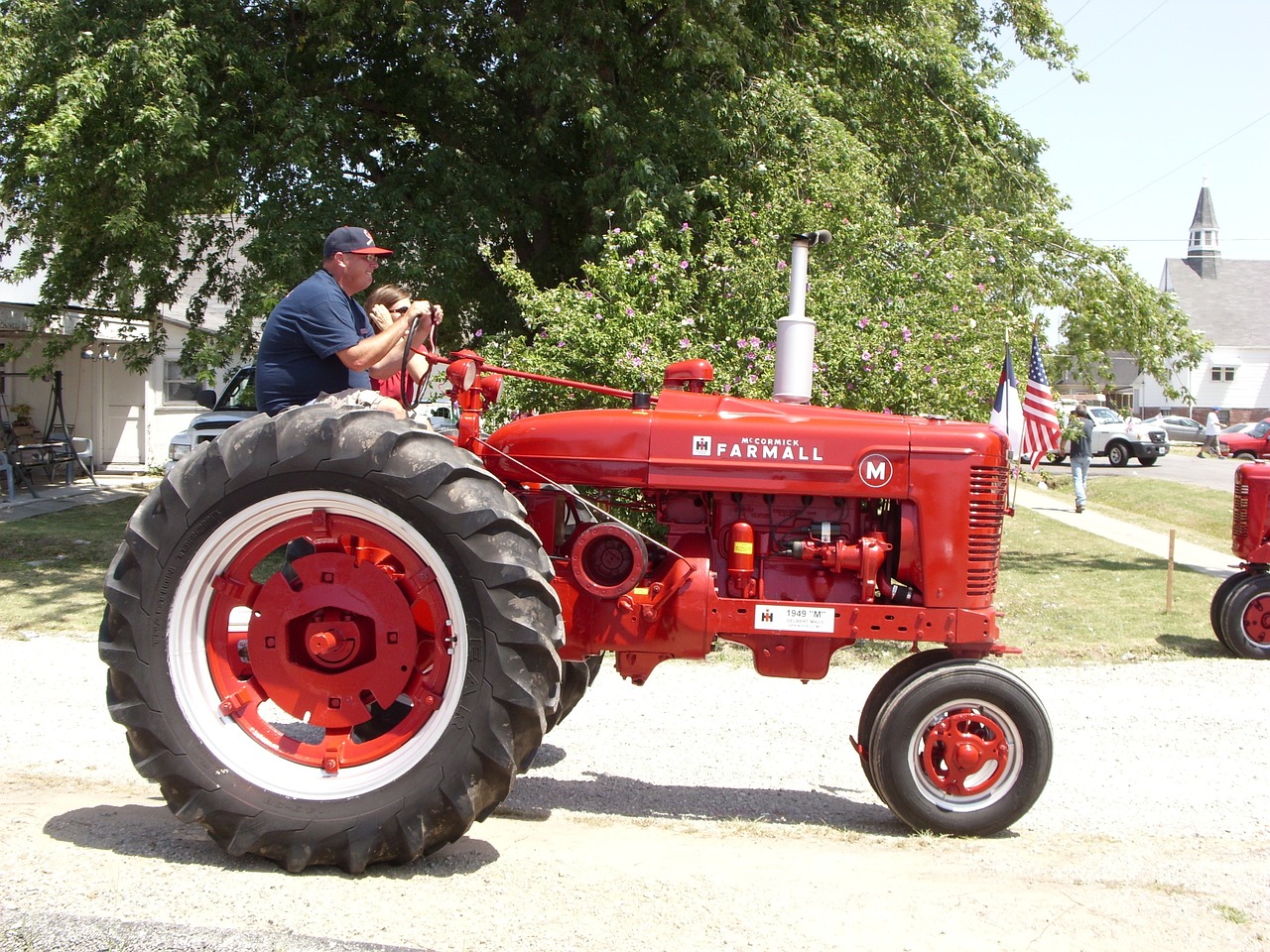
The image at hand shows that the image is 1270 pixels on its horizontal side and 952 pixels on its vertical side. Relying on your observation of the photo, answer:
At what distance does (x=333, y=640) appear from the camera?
408 centimetres

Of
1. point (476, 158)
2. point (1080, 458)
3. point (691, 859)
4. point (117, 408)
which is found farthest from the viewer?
point (117, 408)

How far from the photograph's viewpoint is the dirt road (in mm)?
3367

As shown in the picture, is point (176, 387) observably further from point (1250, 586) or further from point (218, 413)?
point (1250, 586)

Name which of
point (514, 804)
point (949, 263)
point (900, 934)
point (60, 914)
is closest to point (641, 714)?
point (514, 804)

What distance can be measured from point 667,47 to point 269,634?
9.22 meters

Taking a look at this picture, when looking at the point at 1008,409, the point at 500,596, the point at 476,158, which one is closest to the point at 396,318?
the point at 500,596

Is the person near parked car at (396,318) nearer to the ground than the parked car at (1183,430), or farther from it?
nearer to the ground

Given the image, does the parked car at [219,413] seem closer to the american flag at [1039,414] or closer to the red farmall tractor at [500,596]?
the american flag at [1039,414]

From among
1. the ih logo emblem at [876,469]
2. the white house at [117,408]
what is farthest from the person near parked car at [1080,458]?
the ih logo emblem at [876,469]

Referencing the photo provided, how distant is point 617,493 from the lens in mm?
4984

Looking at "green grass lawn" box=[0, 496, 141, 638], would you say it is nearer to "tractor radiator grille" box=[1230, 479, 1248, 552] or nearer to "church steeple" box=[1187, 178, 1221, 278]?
"tractor radiator grille" box=[1230, 479, 1248, 552]

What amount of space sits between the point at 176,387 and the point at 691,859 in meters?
21.1

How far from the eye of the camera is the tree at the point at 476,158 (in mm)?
10141

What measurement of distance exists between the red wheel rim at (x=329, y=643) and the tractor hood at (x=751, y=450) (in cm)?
76
